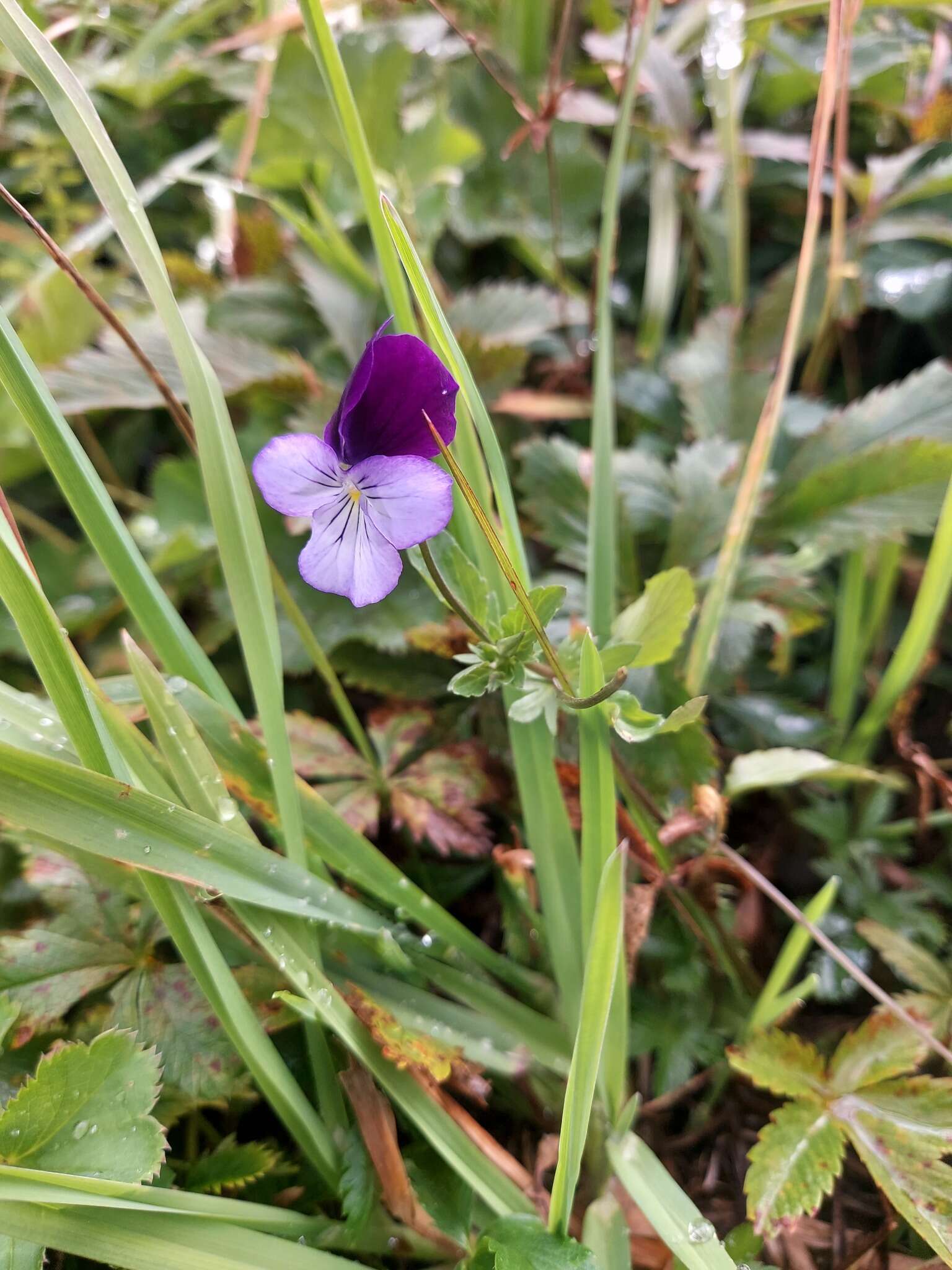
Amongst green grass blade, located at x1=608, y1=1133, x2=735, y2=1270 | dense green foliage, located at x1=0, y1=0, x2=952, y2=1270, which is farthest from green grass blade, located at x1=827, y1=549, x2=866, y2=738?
green grass blade, located at x1=608, y1=1133, x2=735, y2=1270

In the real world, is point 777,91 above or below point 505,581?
above

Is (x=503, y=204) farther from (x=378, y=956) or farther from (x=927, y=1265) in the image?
(x=927, y=1265)

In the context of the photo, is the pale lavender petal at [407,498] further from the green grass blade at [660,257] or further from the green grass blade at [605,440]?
the green grass blade at [660,257]

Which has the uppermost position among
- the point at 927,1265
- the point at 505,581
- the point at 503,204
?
the point at 503,204

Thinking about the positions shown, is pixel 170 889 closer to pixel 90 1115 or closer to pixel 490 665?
pixel 90 1115

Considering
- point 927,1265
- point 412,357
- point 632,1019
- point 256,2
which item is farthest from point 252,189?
point 927,1265

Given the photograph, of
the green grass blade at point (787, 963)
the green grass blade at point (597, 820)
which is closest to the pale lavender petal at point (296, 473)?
the green grass blade at point (597, 820)

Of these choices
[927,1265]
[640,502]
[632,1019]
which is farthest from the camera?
[640,502]
